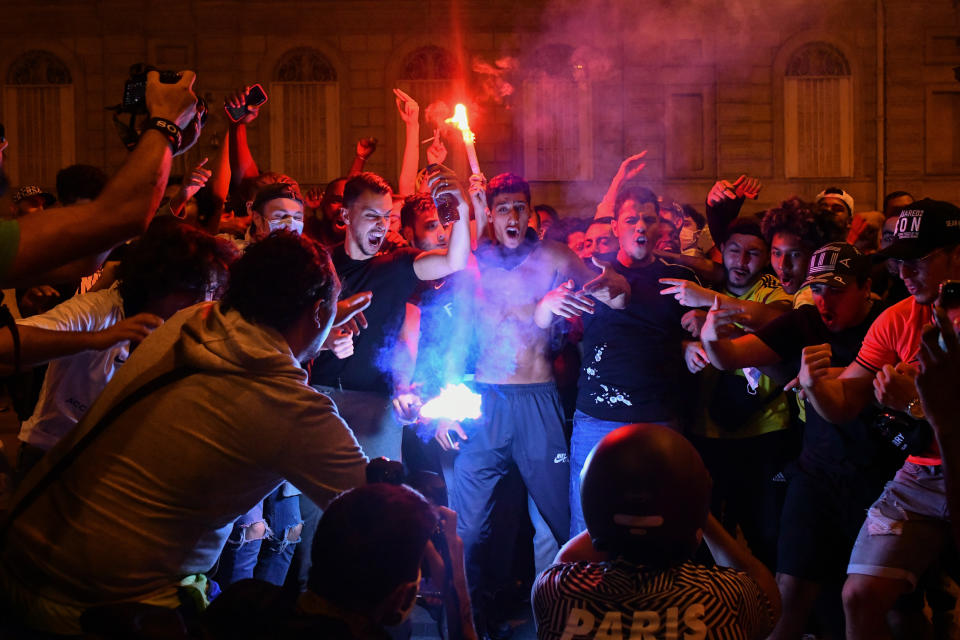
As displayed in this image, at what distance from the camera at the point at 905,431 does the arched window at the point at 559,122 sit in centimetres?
1473

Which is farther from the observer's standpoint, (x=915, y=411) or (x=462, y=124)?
(x=462, y=124)

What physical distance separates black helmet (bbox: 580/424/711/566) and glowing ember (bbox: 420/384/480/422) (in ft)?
9.00

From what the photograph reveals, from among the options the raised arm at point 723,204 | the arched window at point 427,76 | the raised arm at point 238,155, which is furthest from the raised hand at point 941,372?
the arched window at point 427,76

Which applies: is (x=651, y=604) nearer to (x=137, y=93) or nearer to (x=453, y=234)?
(x=137, y=93)

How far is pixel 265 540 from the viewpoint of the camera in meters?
4.52

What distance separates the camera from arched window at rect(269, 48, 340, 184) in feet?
60.4

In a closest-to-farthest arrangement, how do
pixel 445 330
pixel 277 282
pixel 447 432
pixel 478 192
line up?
pixel 277 282 < pixel 447 432 < pixel 478 192 < pixel 445 330

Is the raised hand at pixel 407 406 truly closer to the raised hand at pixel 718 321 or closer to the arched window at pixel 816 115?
the raised hand at pixel 718 321

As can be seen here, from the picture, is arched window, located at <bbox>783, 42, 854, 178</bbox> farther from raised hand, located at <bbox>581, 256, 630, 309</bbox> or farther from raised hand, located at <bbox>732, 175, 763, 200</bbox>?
raised hand, located at <bbox>581, 256, 630, 309</bbox>

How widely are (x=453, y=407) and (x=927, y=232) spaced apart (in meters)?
2.63

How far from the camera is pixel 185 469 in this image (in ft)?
7.54

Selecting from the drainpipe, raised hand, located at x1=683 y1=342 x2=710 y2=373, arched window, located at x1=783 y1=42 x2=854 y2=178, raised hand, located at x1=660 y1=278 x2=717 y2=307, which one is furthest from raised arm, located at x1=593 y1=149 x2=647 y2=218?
the drainpipe

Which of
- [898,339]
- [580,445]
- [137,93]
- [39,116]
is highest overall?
[39,116]

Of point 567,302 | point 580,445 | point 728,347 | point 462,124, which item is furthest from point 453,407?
point 462,124
